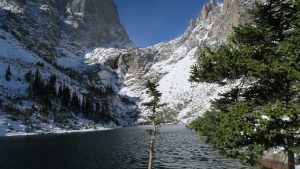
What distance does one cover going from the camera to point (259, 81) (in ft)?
76.6

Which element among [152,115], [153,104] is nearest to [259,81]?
[153,104]

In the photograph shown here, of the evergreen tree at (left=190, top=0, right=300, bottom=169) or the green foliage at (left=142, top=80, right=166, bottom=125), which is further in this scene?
the green foliage at (left=142, top=80, right=166, bottom=125)

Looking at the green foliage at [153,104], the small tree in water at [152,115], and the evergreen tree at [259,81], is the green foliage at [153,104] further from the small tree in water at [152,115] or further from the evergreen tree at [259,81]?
the evergreen tree at [259,81]

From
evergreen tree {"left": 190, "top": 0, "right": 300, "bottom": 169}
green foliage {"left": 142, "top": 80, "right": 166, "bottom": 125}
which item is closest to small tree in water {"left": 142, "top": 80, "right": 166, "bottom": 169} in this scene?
green foliage {"left": 142, "top": 80, "right": 166, "bottom": 125}

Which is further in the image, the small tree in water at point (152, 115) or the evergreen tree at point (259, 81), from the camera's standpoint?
the small tree in water at point (152, 115)

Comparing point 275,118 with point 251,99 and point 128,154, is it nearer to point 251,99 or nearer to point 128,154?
point 251,99

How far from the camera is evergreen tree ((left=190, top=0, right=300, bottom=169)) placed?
19938 millimetres

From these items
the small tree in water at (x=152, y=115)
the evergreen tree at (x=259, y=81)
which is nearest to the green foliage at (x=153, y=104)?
the small tree in water at (x=152, y=115)

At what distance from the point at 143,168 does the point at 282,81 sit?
55927 millimetres

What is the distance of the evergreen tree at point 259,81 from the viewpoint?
1994cm

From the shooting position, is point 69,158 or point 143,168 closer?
point 143,168

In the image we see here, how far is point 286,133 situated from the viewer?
20.1 meters

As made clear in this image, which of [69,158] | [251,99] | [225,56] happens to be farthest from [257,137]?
[69,158]

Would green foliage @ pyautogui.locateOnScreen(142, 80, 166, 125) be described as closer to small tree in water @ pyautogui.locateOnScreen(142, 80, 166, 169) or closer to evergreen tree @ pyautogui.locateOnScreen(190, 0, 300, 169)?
small tree in water @ pyautogui.locateOnScreen(142, 80, 166, 169)
